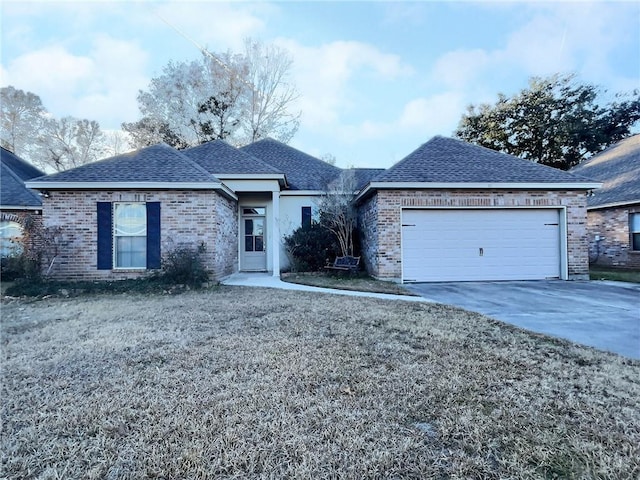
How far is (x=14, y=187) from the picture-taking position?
12164mm

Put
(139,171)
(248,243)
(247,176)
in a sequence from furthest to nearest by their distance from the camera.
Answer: (248,243)
(247,176)
(139,171)

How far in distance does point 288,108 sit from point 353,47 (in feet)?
41.8

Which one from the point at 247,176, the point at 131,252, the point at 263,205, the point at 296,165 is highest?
the point at 296,165

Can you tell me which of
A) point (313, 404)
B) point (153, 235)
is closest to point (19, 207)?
point (153, 235)

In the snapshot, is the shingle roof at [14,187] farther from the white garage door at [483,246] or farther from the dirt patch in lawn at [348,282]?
the white garage door at [483,246]

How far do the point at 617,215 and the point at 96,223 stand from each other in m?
18.2

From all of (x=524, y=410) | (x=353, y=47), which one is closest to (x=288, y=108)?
(x=353, y=47)

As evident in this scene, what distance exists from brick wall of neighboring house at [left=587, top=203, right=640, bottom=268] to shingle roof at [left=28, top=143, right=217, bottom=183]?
590 inches

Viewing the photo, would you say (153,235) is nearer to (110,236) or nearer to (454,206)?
(110,236)

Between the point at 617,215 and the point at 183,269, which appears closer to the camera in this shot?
the point at 183,269

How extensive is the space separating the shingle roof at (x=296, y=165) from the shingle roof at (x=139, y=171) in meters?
4.44

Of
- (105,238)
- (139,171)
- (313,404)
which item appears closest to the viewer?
(313,404)

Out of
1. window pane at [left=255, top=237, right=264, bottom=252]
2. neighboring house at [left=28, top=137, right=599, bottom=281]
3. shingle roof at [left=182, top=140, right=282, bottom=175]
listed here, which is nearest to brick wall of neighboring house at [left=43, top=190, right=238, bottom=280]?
neighboring house at [left=28, top=137, right=599, bottom=281]

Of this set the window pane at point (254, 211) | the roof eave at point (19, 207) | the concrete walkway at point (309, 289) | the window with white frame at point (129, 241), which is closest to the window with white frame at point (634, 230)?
the concrete walkway at point (309, 289)
